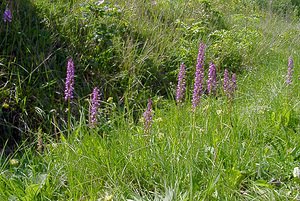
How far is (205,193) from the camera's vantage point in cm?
172

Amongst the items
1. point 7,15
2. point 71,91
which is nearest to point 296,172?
point 71,91

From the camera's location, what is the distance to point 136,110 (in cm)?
286

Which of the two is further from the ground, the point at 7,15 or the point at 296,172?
the point at 7,15

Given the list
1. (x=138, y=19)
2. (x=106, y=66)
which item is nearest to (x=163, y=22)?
(x=138, y=19)

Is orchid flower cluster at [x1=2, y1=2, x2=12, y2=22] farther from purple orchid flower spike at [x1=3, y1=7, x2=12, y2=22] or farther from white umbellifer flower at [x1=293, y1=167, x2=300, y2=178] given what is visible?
white umbellifer flower at [x1=293, y1=167, x2=300, y2=178]

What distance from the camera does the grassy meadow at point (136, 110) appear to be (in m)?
1.88

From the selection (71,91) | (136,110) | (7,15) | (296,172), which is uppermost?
(7,15)

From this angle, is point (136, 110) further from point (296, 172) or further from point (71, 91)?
point (296, 172)

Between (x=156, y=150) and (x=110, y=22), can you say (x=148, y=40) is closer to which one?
(x=110, y=22)

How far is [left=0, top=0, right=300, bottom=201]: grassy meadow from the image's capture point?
6.17 feet

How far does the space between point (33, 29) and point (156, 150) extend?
191 centimetres

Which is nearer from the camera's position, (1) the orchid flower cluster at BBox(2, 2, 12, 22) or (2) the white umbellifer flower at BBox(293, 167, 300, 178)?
(2) the white umbellifer flower at BBox(293, 167, 300, 178)

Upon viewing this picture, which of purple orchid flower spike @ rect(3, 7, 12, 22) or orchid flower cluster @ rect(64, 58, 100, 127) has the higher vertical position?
purple orchid flower spike @ rect(3, 7, 12, 22)

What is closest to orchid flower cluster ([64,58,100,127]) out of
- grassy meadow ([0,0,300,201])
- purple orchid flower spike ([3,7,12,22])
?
grassy meadow ([0,0,300,201])
